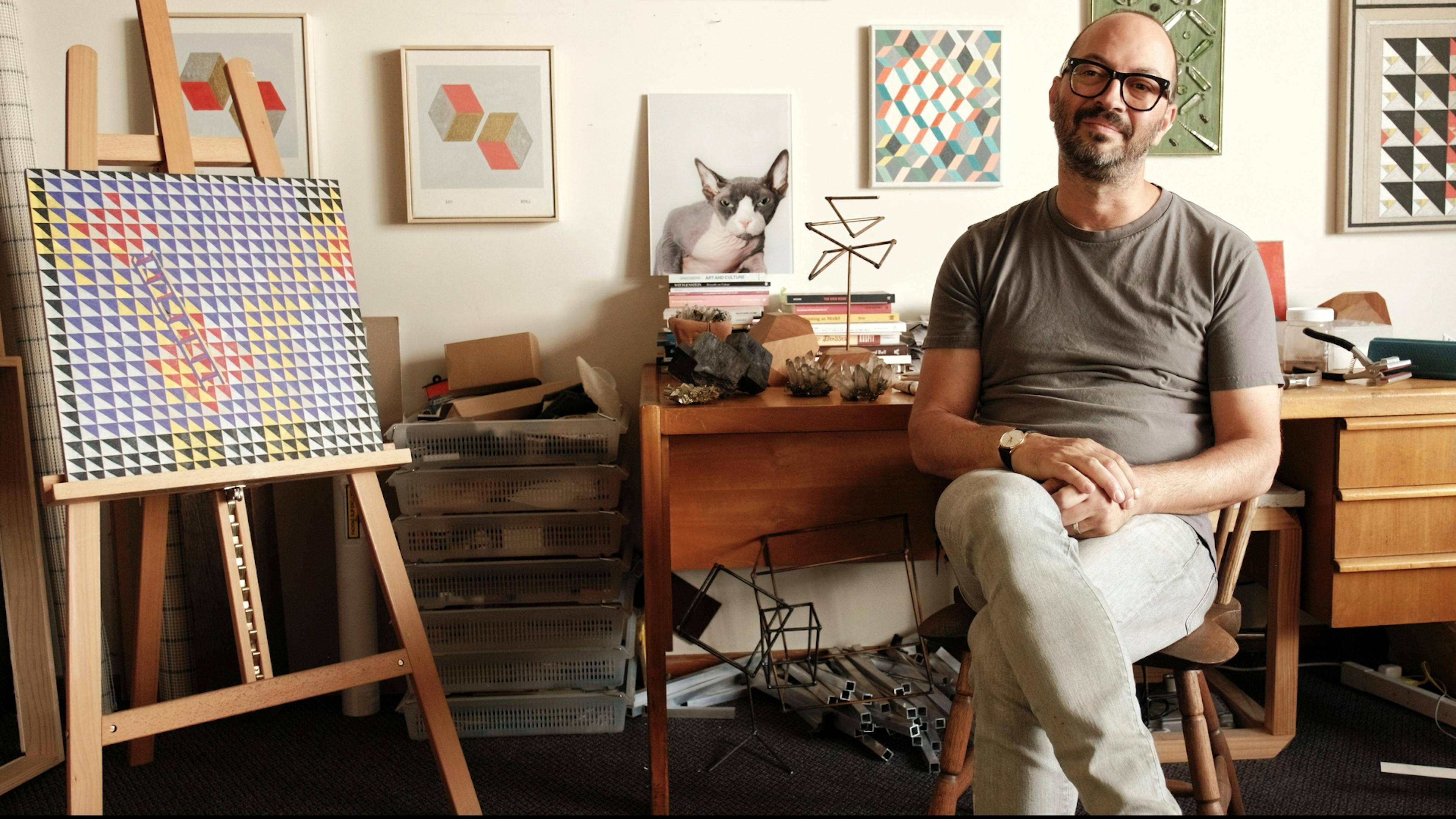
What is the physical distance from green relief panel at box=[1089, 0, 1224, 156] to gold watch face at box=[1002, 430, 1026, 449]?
1.30 m

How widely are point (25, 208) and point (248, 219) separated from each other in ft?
2.78

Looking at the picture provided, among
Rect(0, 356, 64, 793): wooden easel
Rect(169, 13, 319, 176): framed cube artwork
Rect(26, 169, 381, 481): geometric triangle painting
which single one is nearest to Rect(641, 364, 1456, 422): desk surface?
Rect(26, 169, 381, 481): geometric triangle painting

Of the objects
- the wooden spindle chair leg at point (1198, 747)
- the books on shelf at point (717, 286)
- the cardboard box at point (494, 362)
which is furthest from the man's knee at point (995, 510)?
the cardboard box at point (494, 362)

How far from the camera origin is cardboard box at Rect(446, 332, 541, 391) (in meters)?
2.32

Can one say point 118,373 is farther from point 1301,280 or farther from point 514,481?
point 1301,280

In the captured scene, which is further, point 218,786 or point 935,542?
point 935,542

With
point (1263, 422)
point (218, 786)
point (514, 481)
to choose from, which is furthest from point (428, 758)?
point (1263, 422)

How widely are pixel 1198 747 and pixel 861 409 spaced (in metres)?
0.76

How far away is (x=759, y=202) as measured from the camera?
2412 mm

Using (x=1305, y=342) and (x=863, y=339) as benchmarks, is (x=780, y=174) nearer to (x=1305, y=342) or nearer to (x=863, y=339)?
(x=863, y=339)

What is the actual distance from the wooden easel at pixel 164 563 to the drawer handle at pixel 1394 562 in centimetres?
166

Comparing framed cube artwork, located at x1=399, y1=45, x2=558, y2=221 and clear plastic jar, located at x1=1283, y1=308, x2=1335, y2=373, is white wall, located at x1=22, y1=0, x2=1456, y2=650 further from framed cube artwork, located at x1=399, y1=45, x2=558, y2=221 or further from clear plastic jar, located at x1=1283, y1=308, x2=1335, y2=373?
clear plastic jar, located at x1=1283, y1=308, x2=1335, y2=373

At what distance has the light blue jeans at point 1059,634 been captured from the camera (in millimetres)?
1168

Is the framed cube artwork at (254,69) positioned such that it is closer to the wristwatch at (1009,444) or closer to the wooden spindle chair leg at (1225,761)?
the wristwatch at (1009,444)
